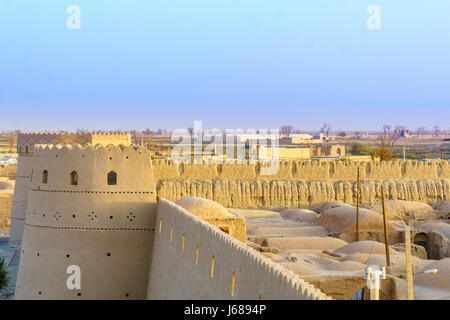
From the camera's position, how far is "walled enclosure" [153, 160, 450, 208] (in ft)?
116

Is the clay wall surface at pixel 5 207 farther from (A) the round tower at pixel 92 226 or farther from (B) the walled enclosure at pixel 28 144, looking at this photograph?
(A) the round tower at pixel 92 226

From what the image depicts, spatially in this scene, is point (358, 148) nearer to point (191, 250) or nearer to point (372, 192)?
point (372, 192)

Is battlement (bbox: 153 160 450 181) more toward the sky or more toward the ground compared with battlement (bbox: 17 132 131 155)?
more toward the ground

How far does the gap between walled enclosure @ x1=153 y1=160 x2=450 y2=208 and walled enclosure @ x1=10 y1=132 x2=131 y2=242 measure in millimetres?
9082

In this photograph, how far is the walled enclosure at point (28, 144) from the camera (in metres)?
23.9

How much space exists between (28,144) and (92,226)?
32.0ft

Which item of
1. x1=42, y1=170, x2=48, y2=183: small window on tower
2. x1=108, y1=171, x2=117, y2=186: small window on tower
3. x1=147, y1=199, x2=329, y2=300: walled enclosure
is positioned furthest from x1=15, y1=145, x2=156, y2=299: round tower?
x1=147, y1=199, x2=329, y2=300: walled enclosure

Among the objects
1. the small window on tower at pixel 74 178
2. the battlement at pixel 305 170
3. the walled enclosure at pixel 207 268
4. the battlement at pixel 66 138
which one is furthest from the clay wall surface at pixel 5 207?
the walled enclosure at pixel 207 268

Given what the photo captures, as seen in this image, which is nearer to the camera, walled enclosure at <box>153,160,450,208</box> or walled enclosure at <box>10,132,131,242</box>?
walled enclosure at <box>10,132,131,242</box>

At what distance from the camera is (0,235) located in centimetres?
3203

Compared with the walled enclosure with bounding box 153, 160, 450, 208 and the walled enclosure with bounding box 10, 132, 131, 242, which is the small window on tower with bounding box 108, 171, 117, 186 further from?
the walled enclosure with bounding box 153, 160, 450, 208

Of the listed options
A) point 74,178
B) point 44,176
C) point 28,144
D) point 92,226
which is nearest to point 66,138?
point 28,144

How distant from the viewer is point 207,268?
11.2 m

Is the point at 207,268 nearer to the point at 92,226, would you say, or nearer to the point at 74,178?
the point at 92,226
